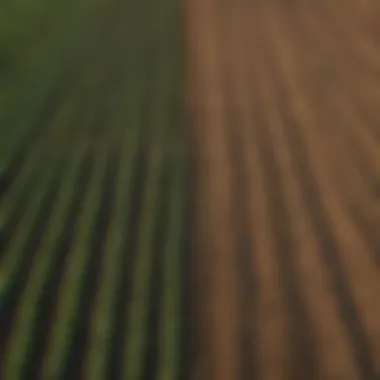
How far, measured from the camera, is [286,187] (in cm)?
33

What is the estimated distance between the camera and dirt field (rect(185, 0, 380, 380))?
0.28 m

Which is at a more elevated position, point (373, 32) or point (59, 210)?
point (373, 32)

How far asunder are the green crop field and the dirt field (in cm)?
2

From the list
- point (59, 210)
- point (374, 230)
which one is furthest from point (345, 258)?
point (59, 210)

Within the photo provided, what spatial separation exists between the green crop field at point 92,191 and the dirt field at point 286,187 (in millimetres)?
16

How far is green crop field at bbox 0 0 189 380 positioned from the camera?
0.27m

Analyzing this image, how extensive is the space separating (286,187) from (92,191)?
10 cm

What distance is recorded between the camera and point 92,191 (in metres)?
0.32

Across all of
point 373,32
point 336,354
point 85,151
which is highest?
point 373,32

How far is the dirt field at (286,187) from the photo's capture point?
28 centimetres

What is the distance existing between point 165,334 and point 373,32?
25 cm

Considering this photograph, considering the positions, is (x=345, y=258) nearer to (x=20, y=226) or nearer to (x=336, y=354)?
(x=336, y=354)

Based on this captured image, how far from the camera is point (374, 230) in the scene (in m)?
0.32

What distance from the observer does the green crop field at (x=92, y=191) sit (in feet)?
0.88
